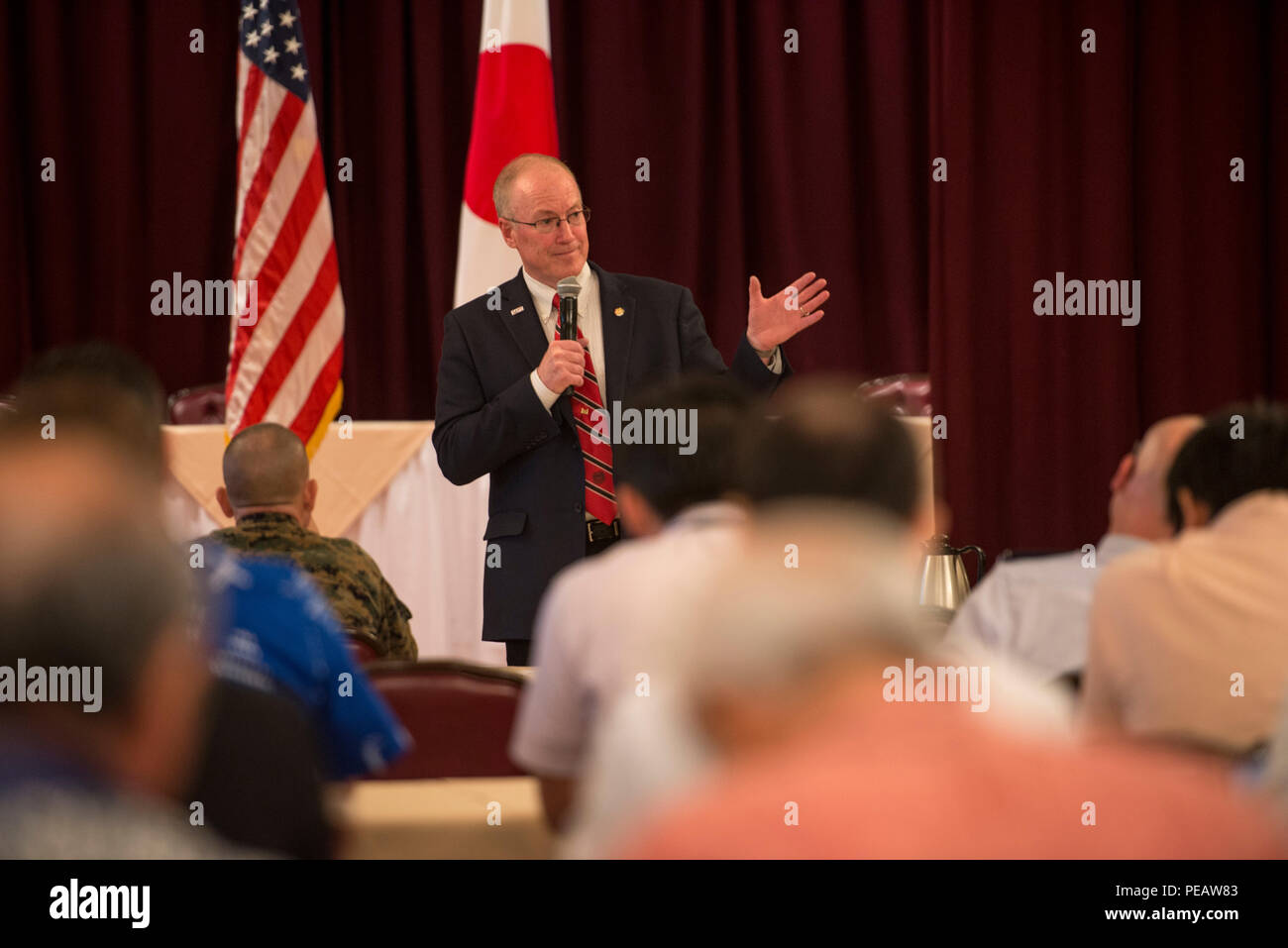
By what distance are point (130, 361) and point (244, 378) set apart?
303 centimetres

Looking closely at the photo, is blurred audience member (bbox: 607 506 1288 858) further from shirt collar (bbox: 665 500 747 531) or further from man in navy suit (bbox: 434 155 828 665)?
man in navy suit (bbox: 434 155 828 665)

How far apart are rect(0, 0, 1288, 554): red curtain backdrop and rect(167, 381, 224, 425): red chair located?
42.5 inches

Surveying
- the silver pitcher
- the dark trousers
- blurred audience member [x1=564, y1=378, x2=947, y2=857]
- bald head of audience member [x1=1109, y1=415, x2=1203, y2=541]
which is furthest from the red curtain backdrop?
blurred audience member [x1=564, y1=378, x2=947, y2=857]

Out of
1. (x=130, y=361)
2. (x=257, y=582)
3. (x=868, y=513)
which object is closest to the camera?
(x=868, y=513)

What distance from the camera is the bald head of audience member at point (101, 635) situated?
2.85 ft

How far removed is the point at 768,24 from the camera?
21.8ft

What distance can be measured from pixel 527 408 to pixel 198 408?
3113mm

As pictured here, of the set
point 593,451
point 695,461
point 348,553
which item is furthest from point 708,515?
point 593,451

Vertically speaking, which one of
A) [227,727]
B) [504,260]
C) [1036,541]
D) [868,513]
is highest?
[504,260]

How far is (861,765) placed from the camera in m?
0.77

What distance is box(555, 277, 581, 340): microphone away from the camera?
2994 millimetres

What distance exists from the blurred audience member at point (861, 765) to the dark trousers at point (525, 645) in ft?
7.33
